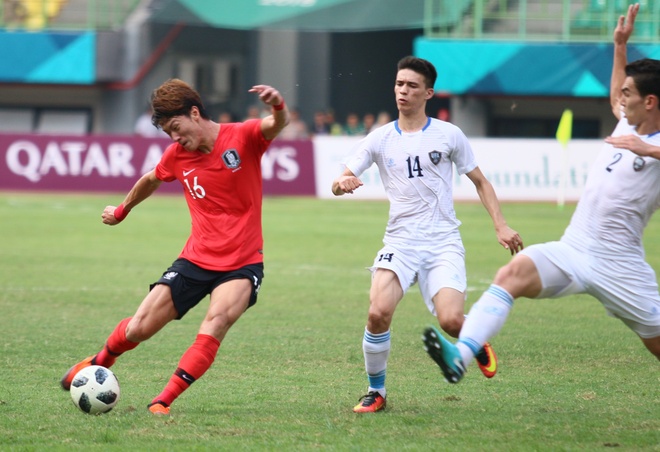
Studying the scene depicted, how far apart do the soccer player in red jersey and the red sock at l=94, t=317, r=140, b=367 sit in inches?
0.5

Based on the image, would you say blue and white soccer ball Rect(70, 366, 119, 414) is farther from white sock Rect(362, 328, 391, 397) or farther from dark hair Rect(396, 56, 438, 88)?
dark hair Rect(396, 56, 438, 88)

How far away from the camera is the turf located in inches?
226

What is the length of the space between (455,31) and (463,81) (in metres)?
1.79

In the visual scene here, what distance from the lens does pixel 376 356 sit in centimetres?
654

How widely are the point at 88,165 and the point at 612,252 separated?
66.9ft

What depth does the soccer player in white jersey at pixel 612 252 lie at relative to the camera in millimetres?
5602

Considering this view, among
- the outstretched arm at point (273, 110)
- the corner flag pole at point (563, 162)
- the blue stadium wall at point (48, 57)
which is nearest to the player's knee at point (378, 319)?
the outstretched arm at point (273, 110)

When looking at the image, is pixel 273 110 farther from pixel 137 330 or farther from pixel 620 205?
pixel 620 205

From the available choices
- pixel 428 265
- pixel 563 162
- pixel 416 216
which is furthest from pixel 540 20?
pixel 428 265

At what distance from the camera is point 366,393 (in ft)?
22.6

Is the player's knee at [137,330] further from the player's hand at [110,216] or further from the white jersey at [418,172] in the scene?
the white jersey at [418,172]

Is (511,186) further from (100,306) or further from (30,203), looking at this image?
(100,306)

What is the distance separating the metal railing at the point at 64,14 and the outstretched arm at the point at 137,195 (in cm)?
2559

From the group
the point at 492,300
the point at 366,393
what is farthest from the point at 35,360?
the point at 492,300
